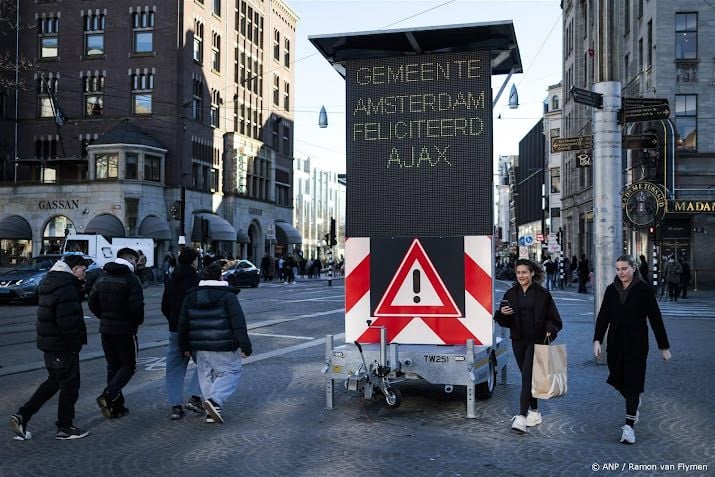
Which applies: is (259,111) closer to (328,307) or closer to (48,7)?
(48,7)

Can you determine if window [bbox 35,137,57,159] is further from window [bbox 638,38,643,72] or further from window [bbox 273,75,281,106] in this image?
window [bbox 638,38,643,72]

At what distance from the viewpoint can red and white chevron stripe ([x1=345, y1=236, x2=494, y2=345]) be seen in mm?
8477

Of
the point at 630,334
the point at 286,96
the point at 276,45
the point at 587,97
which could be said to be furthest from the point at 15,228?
the point at 630,334

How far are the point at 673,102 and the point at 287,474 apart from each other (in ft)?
108

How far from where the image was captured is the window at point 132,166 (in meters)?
46.8

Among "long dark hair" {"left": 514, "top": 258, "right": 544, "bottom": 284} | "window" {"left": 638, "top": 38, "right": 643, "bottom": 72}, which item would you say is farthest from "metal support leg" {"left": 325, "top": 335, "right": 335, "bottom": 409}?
"window" {"left": 638, "top": 38, "right": 643, "bottom": 72}

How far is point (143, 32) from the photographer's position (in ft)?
163

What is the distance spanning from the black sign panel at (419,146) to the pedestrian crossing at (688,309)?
1489cm

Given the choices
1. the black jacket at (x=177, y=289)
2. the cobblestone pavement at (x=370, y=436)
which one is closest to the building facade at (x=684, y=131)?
the cobblestone pavement at (x=370, y=436)

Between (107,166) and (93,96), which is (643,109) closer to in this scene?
(107,166)

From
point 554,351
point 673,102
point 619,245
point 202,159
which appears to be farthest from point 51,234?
point 554,351

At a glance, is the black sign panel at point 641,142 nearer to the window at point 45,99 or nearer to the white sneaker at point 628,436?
the white sneaker at point 628,436

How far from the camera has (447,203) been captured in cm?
856

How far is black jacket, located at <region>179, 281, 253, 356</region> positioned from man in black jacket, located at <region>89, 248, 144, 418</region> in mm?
508
